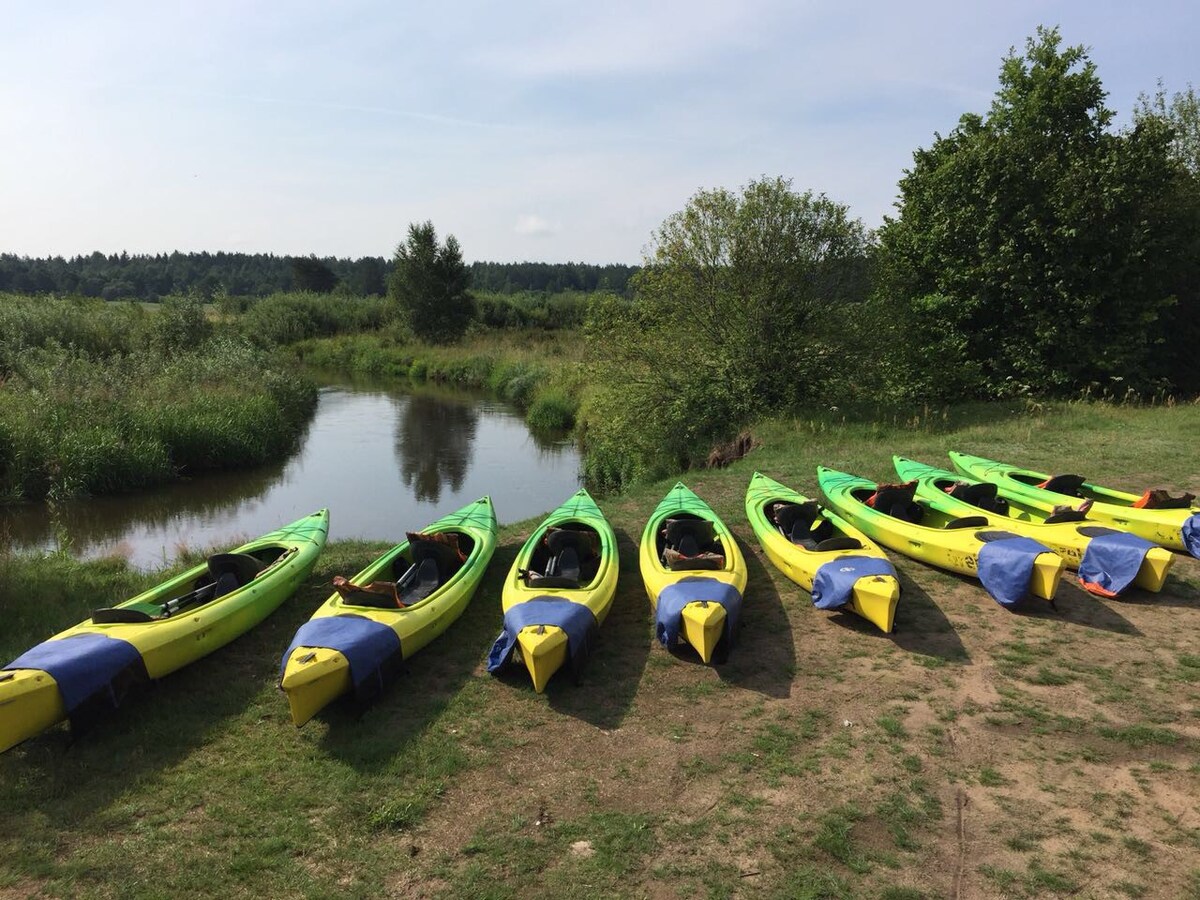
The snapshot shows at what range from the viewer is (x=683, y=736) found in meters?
4.06

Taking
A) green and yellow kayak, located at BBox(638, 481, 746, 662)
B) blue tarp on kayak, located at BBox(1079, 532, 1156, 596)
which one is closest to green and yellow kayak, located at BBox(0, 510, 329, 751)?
green and yellow kayak, located at BBox(638, 481, 746, 662)

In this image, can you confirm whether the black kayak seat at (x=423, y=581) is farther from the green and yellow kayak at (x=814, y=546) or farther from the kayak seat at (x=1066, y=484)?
the kayak seat at (x=1066, y=484)

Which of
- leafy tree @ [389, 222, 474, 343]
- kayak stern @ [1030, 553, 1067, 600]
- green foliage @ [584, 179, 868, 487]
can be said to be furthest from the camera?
leafy tree @ [389, 222, 474, 343]

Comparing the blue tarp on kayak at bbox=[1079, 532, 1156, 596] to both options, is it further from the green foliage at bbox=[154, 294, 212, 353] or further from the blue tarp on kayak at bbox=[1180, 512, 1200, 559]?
the green foliage at bbox=[154, 294, 212, 353]

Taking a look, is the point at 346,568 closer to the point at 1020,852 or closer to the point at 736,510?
the point at 736,510

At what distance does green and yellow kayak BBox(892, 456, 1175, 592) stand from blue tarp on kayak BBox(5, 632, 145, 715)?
669 cm

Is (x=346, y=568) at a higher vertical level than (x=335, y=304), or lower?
lower

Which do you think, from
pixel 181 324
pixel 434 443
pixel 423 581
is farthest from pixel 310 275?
pixel 423 581

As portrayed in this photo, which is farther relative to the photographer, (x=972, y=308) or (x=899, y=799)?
(x=972, y=308)

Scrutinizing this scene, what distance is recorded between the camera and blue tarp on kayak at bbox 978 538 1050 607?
5.20 meters

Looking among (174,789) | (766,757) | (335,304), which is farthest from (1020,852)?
(335,304)

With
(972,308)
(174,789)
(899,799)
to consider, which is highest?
(972,308)

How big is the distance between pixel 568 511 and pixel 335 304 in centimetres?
3841

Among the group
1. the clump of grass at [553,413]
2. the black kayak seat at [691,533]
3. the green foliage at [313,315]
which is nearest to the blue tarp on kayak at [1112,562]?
the black kayak seat at [691,533]
